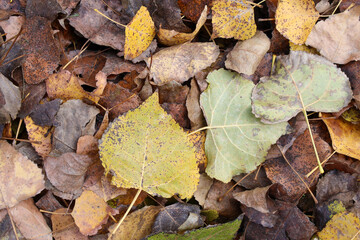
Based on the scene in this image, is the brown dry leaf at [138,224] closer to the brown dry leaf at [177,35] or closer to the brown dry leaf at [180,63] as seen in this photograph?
the brown dry leaf at [180,63]

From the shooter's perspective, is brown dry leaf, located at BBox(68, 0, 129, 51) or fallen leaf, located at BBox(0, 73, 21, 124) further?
brown dry leaf, located at BBox(68, 0, 129, 51)

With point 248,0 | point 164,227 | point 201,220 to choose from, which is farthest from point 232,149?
point 248,0

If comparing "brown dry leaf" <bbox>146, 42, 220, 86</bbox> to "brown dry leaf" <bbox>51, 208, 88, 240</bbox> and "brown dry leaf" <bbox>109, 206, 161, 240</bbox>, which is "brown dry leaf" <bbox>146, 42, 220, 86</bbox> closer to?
"brown dry leaf" <bbox>109, 206, 161, 240</bbox>

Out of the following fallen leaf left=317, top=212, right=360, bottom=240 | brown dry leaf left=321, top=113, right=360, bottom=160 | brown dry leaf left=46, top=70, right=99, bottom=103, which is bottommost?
fallen leaf left=317, top=212, right=360, bottom=240

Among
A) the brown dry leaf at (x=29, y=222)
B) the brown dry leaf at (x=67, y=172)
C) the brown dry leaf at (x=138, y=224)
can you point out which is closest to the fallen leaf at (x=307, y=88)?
the brown dry leaf at (x=138, y=224)

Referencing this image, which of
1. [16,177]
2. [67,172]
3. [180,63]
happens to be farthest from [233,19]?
[16,177]

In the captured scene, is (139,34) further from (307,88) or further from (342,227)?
(342,227)

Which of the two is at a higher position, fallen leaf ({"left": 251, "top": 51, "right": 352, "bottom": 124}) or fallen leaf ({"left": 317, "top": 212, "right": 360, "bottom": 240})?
fallen leaf ({"left": 251, "top": 51, "right": 352, "bottom": 124})

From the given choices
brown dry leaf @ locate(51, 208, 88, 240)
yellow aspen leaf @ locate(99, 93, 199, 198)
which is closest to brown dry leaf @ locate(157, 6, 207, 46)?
yellow aspen leaf @ locate(99, 93, 199, 198)

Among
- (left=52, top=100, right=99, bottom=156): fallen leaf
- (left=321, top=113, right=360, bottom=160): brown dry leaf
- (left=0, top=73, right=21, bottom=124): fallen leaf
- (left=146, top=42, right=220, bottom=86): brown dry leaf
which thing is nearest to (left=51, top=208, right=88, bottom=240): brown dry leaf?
(left=52, top=100, right=99, bottom=156): fallen leaf
